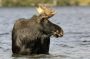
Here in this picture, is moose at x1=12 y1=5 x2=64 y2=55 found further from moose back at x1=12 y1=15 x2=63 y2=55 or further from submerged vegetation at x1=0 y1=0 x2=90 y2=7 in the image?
submerged vegetation at x1=0 y1=0 x2=90 y2=7

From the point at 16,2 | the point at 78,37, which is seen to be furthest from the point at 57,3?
the point at 78,37

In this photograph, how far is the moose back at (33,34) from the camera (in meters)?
22.2

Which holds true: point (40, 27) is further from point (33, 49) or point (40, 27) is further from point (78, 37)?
point (78, 37)

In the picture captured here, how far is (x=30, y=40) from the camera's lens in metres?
22.2

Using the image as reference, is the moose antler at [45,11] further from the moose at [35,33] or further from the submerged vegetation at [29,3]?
the submerged vegetation at [29,3]

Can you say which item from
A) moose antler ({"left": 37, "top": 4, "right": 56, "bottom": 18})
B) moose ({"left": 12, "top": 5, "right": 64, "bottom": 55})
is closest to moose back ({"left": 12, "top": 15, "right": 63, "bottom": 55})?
moose ({"left": 12, "top": 5, "right": 64, "bottom": 55})

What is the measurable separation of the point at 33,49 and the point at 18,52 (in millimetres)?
754

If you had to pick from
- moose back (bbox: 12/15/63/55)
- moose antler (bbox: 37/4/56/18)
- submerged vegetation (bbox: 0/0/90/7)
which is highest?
moose antler (bbox: 37/4/56/18)

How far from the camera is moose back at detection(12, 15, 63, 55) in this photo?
72.9 ft

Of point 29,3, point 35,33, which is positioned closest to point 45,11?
point 35,33

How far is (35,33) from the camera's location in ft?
72.8

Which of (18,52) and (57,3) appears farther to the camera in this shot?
(57,3)

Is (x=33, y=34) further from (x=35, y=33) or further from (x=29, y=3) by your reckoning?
(x=29, y=3)

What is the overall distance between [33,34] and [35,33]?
0.11 meters
